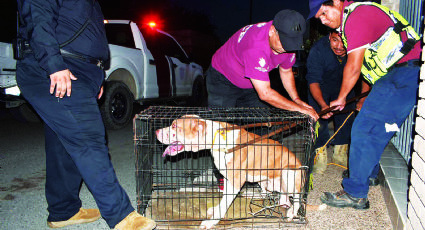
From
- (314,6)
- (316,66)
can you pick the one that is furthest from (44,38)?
(316,66)

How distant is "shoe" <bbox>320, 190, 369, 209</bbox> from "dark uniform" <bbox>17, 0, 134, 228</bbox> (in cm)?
182

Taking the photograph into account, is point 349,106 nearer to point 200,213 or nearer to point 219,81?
point 219,81

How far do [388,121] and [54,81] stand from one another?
261cm

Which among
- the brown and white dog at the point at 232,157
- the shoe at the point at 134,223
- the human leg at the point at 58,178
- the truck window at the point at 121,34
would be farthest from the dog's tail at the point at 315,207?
the truck window at the point at 121,34

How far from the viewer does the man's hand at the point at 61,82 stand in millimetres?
1941

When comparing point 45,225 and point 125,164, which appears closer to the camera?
point 45,225

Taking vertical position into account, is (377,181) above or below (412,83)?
below

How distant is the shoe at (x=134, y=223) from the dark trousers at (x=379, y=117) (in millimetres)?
1814

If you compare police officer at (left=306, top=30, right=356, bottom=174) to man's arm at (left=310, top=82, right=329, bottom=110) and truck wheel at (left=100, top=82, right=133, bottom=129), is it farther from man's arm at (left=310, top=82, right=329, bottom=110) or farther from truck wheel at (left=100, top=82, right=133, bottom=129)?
truck wheel at (left=100, top=82, right=133, bottom=129)

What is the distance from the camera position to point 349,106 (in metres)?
4.25

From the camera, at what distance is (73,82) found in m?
2.09

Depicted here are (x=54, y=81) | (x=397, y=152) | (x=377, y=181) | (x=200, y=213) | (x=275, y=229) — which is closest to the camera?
(x=54, y=81)

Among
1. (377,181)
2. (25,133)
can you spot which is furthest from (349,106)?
(25,133)

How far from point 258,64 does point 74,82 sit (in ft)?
5.19
